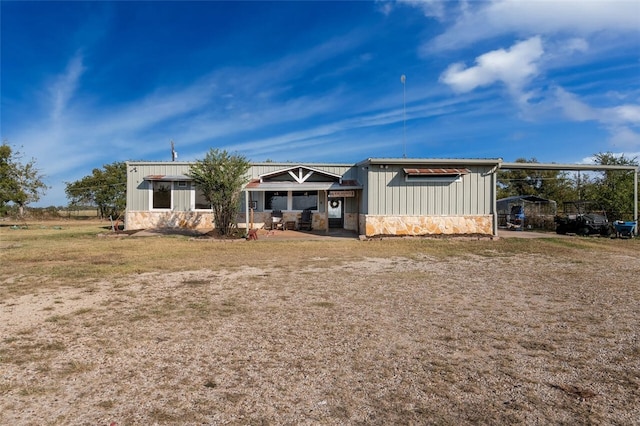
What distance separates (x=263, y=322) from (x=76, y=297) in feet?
10.0

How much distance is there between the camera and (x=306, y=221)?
16.9 meters

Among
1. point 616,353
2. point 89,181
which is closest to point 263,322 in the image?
point 616,353

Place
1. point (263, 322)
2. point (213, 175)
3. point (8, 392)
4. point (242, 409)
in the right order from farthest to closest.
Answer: point (213, 175), point (263, 322), point (8, 392), point (242, 409)

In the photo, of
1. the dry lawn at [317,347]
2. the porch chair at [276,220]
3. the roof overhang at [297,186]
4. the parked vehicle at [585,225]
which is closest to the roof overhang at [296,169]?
the roof overhang at [297,186]

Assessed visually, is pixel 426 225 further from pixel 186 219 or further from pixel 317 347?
pixel 317 347

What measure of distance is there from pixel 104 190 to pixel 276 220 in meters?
20.4

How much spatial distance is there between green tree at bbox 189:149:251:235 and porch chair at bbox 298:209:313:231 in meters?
3.48

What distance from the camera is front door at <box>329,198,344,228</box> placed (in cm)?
1786

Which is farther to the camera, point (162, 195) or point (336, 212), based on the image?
point (336, 212)

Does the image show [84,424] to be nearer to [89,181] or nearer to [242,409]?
[242,409]

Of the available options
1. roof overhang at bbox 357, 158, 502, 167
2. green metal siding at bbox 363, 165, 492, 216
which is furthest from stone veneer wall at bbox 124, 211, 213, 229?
roof overhang at bbox 357, 158, 502, 167

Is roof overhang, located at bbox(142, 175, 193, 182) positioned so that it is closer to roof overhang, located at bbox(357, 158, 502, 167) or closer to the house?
the house

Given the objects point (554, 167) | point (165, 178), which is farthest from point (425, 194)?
point (165, 178)

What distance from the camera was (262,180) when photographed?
56.7ft
